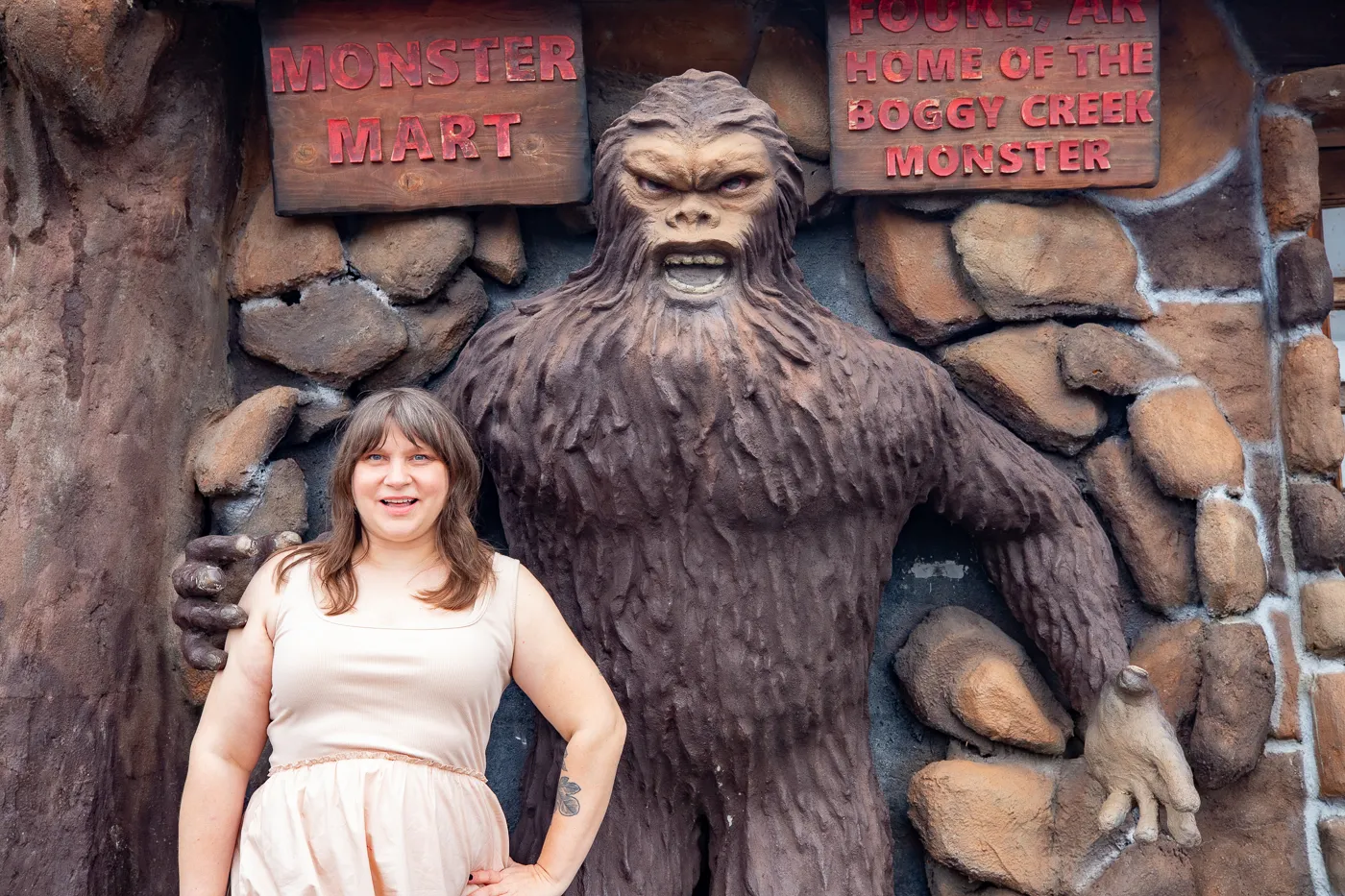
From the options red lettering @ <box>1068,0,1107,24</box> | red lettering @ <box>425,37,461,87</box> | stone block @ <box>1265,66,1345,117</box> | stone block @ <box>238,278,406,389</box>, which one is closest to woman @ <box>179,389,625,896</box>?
stone block @ <box>238,278,406,389</box>

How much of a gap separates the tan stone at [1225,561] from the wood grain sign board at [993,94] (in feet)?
1.89

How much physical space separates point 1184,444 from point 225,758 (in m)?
1.52

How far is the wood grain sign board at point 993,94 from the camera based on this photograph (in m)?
2.12

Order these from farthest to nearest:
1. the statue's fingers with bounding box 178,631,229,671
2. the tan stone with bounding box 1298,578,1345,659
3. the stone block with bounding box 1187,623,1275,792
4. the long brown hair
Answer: the tan stone with bounding box 1298,578,1345,659 → the stone block with bounding box 1187,623,1275,792 → the statue's fingers with bounding box 178,631,229,671 → the long brown hair

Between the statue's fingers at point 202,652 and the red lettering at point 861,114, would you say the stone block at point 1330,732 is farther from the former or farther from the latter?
the statue's fingers at point 202,652

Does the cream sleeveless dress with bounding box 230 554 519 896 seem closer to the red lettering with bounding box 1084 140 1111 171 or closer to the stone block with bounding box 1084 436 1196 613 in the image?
the stone block with bounding box 1084 436 1196 613

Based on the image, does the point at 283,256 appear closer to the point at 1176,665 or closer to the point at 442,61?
the point at 442,61

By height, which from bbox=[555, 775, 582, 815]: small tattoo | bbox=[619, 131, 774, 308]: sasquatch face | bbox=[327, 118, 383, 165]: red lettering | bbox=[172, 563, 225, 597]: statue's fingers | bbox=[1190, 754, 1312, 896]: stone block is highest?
bbox=[327, 118, 383, 165]: red lettering

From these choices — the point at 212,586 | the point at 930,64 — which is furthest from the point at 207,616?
the point at 930,64

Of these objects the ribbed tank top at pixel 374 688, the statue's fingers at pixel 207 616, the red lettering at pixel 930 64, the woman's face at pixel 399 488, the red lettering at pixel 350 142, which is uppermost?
the red lettering at pixel 930 64

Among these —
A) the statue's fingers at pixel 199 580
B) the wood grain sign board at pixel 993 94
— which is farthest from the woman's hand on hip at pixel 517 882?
the wood grain sign board at pixel 993 94

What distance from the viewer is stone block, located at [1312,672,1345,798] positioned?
6.67ft

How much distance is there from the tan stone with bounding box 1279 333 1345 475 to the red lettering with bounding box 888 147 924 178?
72 cm

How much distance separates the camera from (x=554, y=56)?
6.97 ft
